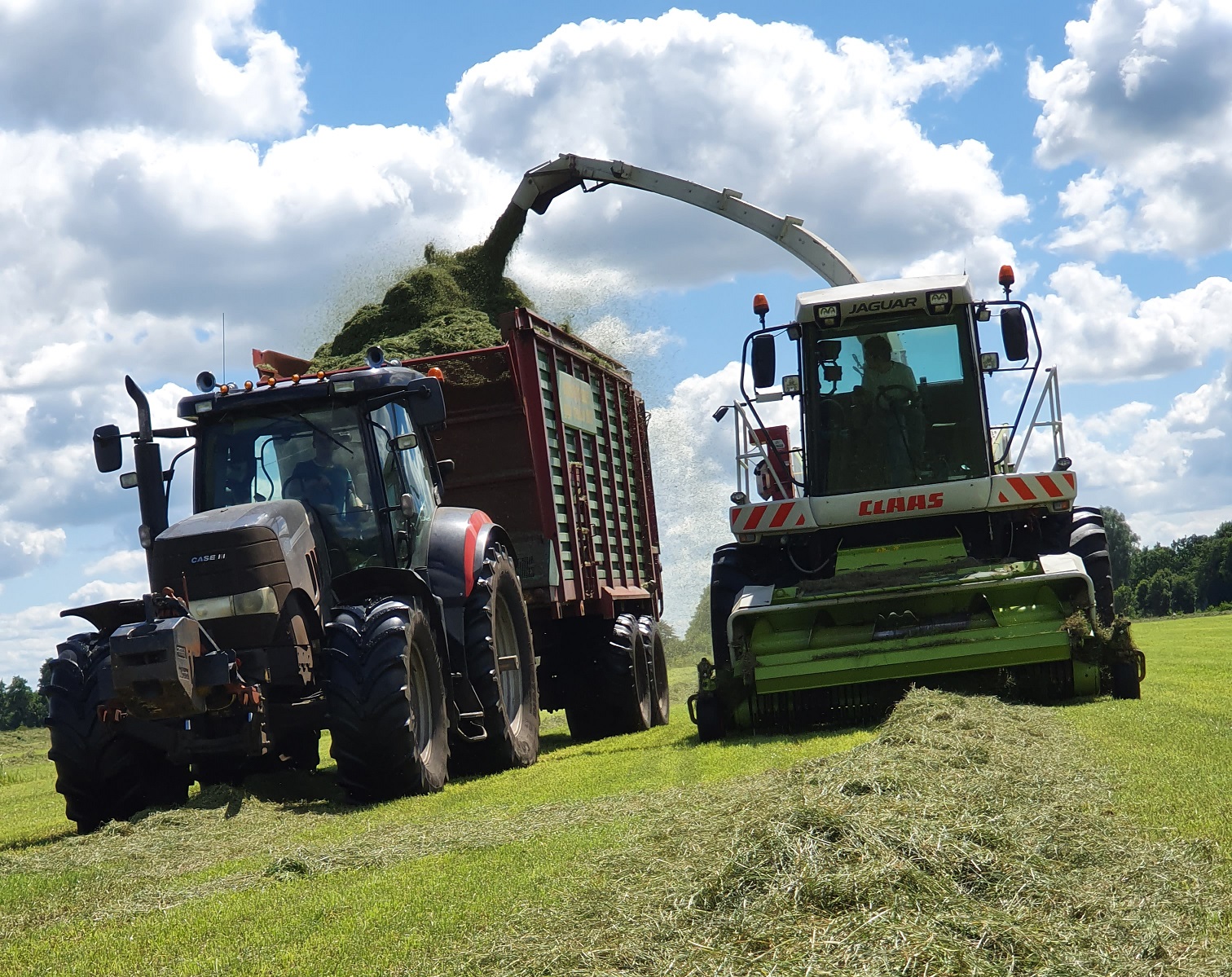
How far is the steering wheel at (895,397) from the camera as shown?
36.0 feet

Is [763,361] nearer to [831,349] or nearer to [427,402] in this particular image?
[831,349]

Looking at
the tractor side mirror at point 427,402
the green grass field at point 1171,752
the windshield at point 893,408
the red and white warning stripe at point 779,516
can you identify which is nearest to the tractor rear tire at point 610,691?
the red and white warning stripe at point 779,516

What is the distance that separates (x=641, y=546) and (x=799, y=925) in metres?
11.1

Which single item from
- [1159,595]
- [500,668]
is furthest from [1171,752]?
[1159,595]

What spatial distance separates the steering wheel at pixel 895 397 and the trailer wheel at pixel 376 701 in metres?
4.56

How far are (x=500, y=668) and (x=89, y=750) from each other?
272cm

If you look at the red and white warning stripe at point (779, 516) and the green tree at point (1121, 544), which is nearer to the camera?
the red and white warning stripe at point (779, 516)

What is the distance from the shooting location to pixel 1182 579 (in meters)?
98.2

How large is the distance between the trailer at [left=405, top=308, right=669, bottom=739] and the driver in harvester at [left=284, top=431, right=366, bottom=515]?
1.31 m

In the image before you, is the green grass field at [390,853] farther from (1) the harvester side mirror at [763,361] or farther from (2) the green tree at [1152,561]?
(2) the green tree at [1152,561]

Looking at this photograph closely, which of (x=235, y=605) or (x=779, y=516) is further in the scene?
(x=779, y=516)

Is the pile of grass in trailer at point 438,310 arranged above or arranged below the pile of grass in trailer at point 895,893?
above

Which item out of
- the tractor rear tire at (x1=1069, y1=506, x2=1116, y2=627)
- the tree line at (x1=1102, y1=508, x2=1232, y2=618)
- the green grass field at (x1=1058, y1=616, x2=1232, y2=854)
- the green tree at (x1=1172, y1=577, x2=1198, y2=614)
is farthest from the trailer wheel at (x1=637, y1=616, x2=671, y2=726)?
the green tree at (x1=1172, y1=577, x2=1198, y2=614)

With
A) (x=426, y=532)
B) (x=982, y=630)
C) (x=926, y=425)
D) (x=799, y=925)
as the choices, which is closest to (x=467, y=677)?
(x=426, y=532)
